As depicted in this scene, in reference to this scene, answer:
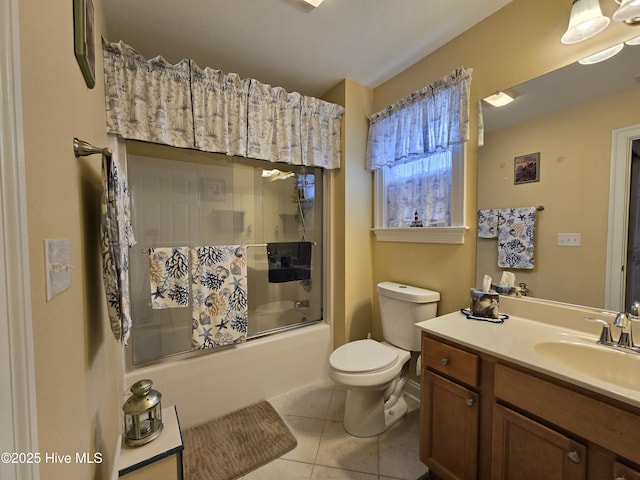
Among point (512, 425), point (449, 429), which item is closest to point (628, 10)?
point (512, 425)

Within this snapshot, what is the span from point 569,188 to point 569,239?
24 cm

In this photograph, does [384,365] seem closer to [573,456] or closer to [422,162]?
[573,456]

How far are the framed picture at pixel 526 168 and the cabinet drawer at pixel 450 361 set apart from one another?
0.95 m

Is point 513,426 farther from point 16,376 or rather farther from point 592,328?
point 16,376

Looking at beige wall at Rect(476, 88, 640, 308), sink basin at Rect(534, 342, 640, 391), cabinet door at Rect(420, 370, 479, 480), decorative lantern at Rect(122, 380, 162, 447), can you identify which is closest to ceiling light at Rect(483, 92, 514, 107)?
beige wall at Rect(476, 88, 640, 308)

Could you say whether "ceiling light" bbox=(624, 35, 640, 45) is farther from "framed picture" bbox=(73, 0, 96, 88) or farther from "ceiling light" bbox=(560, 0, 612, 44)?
"framed picture" bbox=(73, 0, 96, 88)

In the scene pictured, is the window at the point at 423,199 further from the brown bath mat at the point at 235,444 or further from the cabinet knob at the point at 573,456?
the brown bath mat at the point at 235,444

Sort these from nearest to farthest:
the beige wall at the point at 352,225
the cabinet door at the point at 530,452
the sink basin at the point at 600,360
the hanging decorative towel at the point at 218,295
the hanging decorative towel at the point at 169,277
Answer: the cabinet door at the point at 530,452, the sink basin at the point at 600,360, the hanging decorative towel at the point at 169,277, the hanging decorative towel at the point at 218,295, the beige wall at the point at 352,225

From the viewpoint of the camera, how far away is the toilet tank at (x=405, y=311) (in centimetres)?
178

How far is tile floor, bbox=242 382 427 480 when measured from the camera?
1415 mm

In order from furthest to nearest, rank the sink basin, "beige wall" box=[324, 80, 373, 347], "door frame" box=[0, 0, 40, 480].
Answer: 1. "beige wall" box=[324, 80, 373, 347]
2. the sink basin
3. "door frame" box=[0, 0, 40, 480]

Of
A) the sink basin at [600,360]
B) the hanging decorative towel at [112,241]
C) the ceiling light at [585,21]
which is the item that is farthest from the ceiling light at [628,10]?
the hanging decorative towel at [112,241]

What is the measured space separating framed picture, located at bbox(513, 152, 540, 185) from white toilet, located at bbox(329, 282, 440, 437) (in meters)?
0.83

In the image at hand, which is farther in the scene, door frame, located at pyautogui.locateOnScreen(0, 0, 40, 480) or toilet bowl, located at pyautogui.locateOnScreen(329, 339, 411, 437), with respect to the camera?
toilet bowl, located at pyautogui.locateOnScreen(329, 339, 411, 437)
